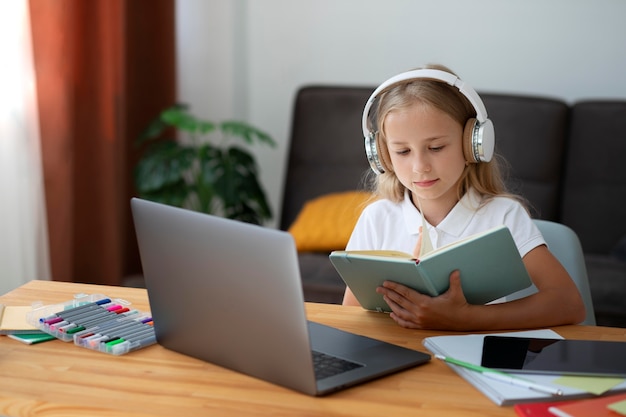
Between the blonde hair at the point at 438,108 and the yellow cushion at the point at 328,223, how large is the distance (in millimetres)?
1278

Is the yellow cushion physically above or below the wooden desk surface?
below

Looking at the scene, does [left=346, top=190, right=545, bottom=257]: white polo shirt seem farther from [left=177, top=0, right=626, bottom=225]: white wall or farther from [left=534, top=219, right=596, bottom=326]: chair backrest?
[left=177, top=0, right=626, bottom=225]: white wall

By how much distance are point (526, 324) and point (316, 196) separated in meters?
1.99

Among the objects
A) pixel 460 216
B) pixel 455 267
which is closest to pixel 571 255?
pixel 460 216

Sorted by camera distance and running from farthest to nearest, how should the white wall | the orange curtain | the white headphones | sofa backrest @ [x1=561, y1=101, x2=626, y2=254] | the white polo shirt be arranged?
the white wall < sofa backrest @ [x1=561, y1=101, x2=626, y2=254] < the orange curtain < the white polo shirt < the white headphones

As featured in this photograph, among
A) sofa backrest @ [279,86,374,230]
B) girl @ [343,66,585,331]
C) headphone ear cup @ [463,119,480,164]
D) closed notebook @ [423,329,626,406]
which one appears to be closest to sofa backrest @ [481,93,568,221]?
sofa backrest @ [279,86,374,230]

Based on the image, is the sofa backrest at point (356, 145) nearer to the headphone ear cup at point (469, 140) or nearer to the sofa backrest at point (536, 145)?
the sofa backrest at point (536, 145)

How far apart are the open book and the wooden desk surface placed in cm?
9

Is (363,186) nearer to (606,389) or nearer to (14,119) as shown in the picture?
(14,119)

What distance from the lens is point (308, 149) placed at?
11.1 feet

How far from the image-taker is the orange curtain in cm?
298

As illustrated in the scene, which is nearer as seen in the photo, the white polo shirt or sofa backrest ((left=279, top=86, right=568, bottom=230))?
the white polo shirt

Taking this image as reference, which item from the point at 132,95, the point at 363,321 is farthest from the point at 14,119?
the point at 363,321

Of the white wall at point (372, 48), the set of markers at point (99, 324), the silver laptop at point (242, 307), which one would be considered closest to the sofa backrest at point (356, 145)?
the white wall at point (372, 48)
